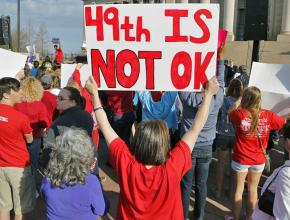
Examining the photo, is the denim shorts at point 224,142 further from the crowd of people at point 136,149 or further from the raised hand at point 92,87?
the raised hand at point 92,87

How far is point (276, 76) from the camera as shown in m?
4.35

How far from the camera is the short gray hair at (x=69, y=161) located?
98.7 inches

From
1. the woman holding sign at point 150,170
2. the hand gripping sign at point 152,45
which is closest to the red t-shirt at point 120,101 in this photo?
the hand gripping sign at point 152,45

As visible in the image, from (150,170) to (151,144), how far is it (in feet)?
0.57

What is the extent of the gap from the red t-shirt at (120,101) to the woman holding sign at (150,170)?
3.43m

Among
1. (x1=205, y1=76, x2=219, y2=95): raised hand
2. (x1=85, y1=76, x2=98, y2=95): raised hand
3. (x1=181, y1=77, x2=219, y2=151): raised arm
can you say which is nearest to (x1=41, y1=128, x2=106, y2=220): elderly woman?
(x1=85, y1=76, x2=98, y2=95): raised hand

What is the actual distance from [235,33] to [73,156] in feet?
118

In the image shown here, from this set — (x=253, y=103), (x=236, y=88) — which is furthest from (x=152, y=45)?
(x=236, y=88)

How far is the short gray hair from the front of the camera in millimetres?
2508

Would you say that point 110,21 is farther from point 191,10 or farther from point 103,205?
point 103,205

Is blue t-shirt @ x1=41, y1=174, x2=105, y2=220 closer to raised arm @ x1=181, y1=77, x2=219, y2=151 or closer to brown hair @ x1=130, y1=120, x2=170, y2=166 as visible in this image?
brown hair @ x1=130, y1=120, x2=170, y2=166

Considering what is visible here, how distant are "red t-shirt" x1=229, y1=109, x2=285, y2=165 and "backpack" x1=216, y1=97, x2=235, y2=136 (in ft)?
3.22

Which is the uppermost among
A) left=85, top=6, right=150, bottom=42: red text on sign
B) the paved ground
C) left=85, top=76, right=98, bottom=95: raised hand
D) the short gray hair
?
left=85, top=6, right=150, bottom=42: red text on sign

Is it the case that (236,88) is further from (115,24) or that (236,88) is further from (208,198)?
(115,24)
